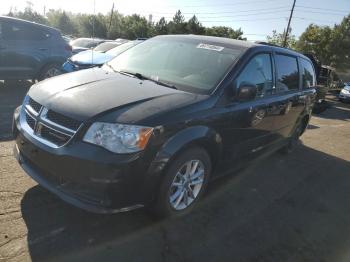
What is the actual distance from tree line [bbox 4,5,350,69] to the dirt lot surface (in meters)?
27.0

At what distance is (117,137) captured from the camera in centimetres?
315

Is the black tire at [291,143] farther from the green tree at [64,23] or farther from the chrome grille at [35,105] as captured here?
the green tree at [64,23]

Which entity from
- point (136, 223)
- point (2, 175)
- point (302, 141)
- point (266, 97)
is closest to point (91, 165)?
point (136, 223)

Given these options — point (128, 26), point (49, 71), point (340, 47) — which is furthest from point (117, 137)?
point (128, 26)

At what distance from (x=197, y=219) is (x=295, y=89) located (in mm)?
2970

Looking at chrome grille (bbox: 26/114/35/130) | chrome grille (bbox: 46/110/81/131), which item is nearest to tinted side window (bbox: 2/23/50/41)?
chrome grille (bbox: 26/114/35/130)

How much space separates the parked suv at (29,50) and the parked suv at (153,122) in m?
4.92

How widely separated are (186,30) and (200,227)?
54800mm

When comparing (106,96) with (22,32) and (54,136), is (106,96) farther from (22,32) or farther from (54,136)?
(22,32)

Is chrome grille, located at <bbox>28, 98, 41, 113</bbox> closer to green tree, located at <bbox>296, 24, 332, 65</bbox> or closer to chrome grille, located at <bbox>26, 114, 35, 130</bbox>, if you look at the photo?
chrome grille, located at <bbox>26, 114, 35, 130</bbox>

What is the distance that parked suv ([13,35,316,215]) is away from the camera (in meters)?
3.16

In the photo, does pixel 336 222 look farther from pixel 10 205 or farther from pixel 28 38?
pixel 28 38

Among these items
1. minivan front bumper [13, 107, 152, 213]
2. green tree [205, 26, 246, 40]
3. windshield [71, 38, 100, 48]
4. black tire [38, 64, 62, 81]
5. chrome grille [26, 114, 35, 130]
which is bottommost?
green tree [205, 26, 246, 40]

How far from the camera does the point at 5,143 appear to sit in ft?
17.7
